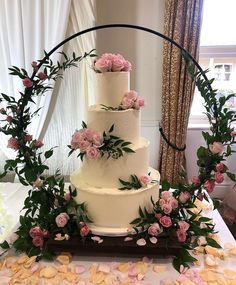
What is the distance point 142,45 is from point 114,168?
1.71 meters

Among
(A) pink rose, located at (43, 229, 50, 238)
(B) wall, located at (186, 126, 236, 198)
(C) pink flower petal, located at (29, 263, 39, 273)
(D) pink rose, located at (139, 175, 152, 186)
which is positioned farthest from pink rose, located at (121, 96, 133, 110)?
(B) wall, located at (186, 126, 236, 198)

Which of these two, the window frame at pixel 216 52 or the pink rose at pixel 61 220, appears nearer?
the pink rose at pixel 61 220

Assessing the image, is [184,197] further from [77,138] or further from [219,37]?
[219,37]

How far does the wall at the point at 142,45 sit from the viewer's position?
2514 mm

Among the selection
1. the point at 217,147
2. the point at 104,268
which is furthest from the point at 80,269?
the point at 217,147

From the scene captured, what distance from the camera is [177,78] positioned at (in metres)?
2.47

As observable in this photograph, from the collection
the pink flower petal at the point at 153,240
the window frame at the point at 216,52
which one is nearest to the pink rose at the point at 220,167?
the pink flower petal at the point at 153,240

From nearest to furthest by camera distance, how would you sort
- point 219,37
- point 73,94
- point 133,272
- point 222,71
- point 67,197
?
point 133,272 < point 67,197 < point 73,94 < point 219,37 < point 222,71

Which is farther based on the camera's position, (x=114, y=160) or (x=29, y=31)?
(x=29, y=31)

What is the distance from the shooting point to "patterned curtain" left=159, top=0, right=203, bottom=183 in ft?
7.74

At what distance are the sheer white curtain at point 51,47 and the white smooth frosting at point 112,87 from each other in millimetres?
1258

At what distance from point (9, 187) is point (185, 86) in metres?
1.66

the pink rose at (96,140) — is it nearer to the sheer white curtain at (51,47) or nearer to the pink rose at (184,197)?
the pink rose at (184,197)

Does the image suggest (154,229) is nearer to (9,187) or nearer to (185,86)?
(9,187)
